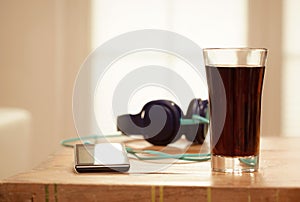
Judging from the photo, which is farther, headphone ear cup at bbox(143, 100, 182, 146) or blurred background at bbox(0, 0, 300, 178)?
blurred background at bbox(0, 0, 300, 178)

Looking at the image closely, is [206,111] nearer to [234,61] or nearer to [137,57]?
[234,61]

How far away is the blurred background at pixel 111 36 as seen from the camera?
2572mm

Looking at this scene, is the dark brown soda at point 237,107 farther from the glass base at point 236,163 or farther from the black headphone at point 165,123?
the black headphone at point 165,123

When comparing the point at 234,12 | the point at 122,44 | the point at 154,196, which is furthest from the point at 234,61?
the point at 122,44

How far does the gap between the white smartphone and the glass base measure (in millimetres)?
128

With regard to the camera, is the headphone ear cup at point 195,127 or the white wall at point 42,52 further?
the white wall at point 42,52

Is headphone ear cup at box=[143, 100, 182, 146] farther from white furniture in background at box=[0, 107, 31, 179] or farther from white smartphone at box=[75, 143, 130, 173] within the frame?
white furniture in background at box=[0, 107, 31, 179]

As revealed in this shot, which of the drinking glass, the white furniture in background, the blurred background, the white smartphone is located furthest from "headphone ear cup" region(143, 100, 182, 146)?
the blurred background

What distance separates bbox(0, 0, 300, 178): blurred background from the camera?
8.44ft

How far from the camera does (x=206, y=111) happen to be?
3.92 ft

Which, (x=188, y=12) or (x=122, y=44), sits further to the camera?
(x=122, y=44)

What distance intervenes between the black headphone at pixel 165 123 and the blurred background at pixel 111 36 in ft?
4.70

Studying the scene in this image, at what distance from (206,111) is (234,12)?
57.2 inches

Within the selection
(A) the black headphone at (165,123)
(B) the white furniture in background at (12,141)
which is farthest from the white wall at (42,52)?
(A) the black headphone at (165,123)
